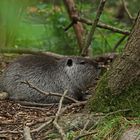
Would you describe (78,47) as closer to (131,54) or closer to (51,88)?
(51,88)

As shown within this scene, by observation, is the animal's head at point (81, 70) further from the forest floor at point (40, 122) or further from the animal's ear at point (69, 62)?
the forest floor at point (40, 122)

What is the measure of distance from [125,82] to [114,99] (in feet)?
0.56

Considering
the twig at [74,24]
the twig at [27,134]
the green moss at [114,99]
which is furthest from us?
the twig at [74,24]

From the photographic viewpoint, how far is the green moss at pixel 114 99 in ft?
13.5

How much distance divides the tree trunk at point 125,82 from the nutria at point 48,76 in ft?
4.41

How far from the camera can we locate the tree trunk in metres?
4.10

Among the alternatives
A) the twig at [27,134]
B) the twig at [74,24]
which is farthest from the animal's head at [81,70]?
the twig at [27,134]

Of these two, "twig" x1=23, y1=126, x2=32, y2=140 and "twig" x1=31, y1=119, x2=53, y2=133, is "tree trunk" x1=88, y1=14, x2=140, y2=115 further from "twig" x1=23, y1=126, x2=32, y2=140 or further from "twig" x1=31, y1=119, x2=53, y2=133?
"twig" x1=23, y1=126, x2=32, y2=140

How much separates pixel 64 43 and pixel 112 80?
3443 millimetres

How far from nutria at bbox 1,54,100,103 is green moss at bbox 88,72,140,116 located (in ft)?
4.15

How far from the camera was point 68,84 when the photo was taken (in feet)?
18.8

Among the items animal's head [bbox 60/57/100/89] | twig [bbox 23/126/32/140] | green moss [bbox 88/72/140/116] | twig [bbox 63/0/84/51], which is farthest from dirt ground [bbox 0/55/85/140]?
twig [bbox 63/0/84/51]

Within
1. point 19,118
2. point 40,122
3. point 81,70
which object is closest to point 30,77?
point 81,70

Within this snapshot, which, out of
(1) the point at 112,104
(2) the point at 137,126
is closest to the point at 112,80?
(1) the point at 112,104
